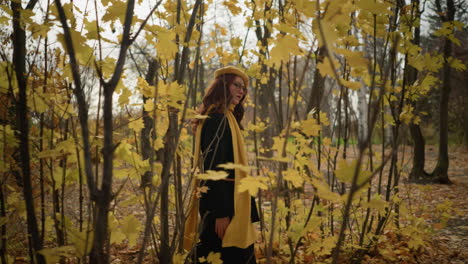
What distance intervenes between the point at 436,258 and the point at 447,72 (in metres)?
4.72

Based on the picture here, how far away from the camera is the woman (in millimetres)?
1768

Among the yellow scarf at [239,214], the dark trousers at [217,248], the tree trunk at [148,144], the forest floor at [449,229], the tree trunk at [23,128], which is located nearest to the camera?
the tree trunk at [23,128]

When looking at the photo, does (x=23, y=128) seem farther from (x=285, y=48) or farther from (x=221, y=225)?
(x=221, y=225)

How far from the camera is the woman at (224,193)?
5.80ft

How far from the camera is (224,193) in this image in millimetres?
1797

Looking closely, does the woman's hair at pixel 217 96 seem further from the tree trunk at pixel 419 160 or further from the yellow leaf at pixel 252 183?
the tree trunk at pixel 419 160

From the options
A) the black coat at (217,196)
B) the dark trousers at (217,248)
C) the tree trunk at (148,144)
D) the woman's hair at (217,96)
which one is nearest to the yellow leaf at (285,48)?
the tree trunk at (148,144)

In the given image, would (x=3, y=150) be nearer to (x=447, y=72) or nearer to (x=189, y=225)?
(x=189, y=225)

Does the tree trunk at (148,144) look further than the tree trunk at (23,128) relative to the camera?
Yes

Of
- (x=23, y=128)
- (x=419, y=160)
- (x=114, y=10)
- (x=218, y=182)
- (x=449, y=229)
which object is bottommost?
(x=449, y=229)

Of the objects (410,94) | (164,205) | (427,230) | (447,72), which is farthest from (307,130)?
(447,72)

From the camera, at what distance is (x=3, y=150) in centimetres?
127

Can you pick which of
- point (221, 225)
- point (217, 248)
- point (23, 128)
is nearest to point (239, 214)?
point (221, 225)

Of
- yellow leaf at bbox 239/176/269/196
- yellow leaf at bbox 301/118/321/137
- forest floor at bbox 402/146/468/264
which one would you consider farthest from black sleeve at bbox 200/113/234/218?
forest floor at bbox 402/146/468/264
